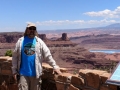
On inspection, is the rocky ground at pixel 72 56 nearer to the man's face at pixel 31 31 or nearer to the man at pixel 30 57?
the man at pixel 30 57

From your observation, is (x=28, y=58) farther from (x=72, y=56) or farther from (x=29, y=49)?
(x=72, y=56)

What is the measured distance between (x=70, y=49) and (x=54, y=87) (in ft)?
208

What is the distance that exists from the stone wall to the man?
1.44 feet

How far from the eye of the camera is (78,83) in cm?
356

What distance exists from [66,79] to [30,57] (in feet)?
2.31

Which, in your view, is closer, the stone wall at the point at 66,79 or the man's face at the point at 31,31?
the stone wall at the point at 66,79

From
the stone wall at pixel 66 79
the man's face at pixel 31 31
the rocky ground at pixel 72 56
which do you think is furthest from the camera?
the rocky ground at pixel 72 56

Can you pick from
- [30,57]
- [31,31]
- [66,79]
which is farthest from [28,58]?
[66,79]

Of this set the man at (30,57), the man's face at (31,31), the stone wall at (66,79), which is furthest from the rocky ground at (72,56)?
the man's face at (31,31)

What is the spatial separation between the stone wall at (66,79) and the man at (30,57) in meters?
0.44

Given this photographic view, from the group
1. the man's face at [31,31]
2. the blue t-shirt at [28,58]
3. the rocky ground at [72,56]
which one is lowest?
the rocky ground at [72,56]

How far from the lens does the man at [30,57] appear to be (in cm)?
348

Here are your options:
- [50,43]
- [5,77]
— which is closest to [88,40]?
[50,43]

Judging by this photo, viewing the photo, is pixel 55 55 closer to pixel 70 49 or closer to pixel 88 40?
pixel 70 49
